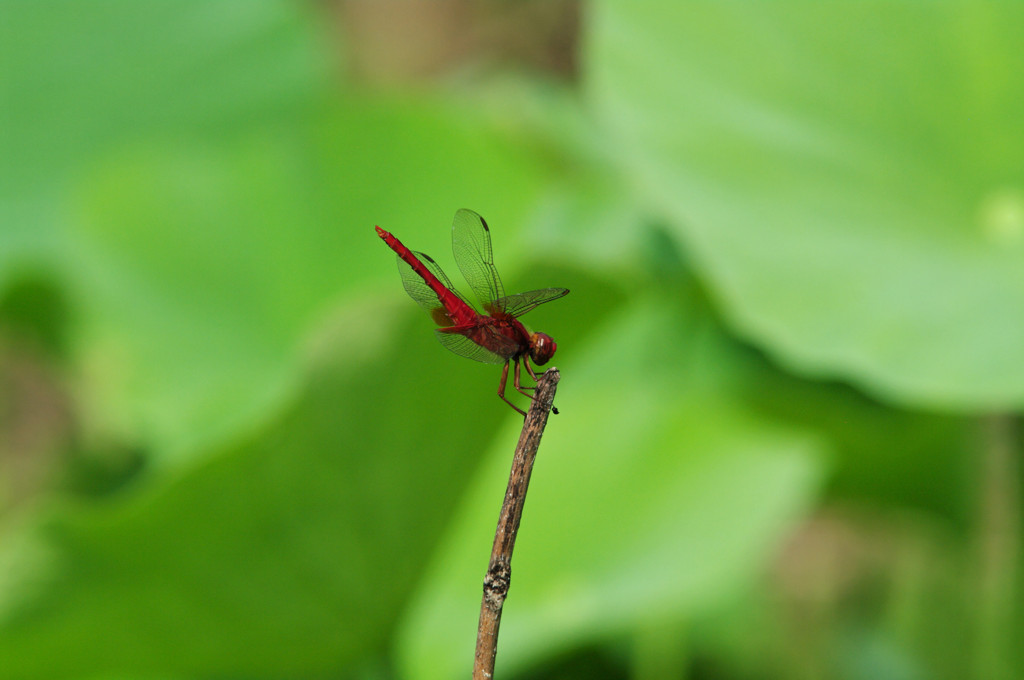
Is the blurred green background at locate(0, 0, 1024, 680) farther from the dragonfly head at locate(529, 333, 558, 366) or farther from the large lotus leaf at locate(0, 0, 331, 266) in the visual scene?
the dragonfly head at locate(529, 333, 558, 366)

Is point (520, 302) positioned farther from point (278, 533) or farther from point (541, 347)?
point (278, 533)

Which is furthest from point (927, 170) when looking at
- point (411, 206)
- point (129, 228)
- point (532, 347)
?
point (129, 228)

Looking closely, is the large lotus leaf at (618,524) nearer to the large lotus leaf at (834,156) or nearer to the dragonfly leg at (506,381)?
the large lotus leaf at (834,156)

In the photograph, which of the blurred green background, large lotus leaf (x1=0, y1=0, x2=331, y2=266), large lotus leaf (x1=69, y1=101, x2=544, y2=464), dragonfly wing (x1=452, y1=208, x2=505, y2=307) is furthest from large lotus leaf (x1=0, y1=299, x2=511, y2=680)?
large lotus leaf (x1=0, y1=0, x2=331, y2=266)

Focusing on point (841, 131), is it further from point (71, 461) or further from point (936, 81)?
point (71, 461)

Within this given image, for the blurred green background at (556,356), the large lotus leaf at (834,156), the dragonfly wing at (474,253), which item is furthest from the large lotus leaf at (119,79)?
the dragonfly wing at (474,253)

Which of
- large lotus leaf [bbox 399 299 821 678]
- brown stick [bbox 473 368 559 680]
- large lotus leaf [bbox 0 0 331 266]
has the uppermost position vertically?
large lotus leaf [bbox 0 0 331 266]
